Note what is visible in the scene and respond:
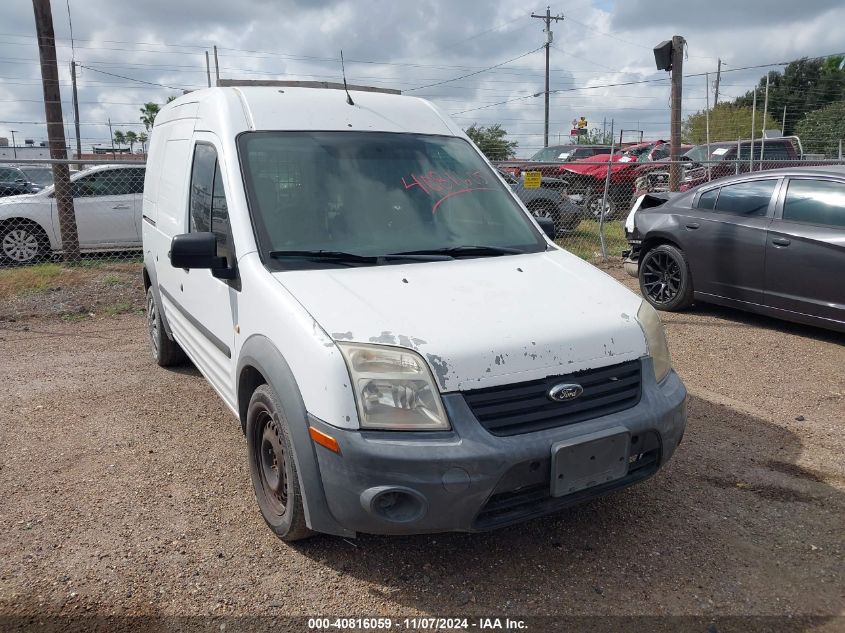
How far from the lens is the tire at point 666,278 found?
25.1ft

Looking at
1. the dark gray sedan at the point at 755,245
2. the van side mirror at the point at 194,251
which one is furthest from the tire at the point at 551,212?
the van side mirror at the point at 194,251

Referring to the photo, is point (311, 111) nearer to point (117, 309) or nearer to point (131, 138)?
point (117, 309)

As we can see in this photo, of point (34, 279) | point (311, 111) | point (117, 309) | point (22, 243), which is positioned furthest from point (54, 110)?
point (311, 111)

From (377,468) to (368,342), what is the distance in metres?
0.48

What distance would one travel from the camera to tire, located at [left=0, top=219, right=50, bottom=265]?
10.2m

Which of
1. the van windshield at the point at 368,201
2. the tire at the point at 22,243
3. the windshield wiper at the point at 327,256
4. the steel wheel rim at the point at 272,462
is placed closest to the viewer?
the steel wheel rim at the point at 272,462

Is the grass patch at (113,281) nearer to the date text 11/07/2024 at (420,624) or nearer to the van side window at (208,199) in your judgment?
the van side window at (208,199)

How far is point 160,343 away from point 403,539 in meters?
3.39

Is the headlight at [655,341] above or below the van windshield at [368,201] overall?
below

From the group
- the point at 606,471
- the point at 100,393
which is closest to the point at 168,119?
the point at 100,393

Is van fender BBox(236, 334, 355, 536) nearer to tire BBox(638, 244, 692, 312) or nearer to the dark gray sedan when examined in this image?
the dark gray sedan

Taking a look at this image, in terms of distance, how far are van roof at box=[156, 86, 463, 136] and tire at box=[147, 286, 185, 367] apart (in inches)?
75.4

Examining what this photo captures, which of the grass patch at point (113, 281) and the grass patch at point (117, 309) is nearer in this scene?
the grass patch at point (117, 309)

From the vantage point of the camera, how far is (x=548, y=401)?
2.86 metres
